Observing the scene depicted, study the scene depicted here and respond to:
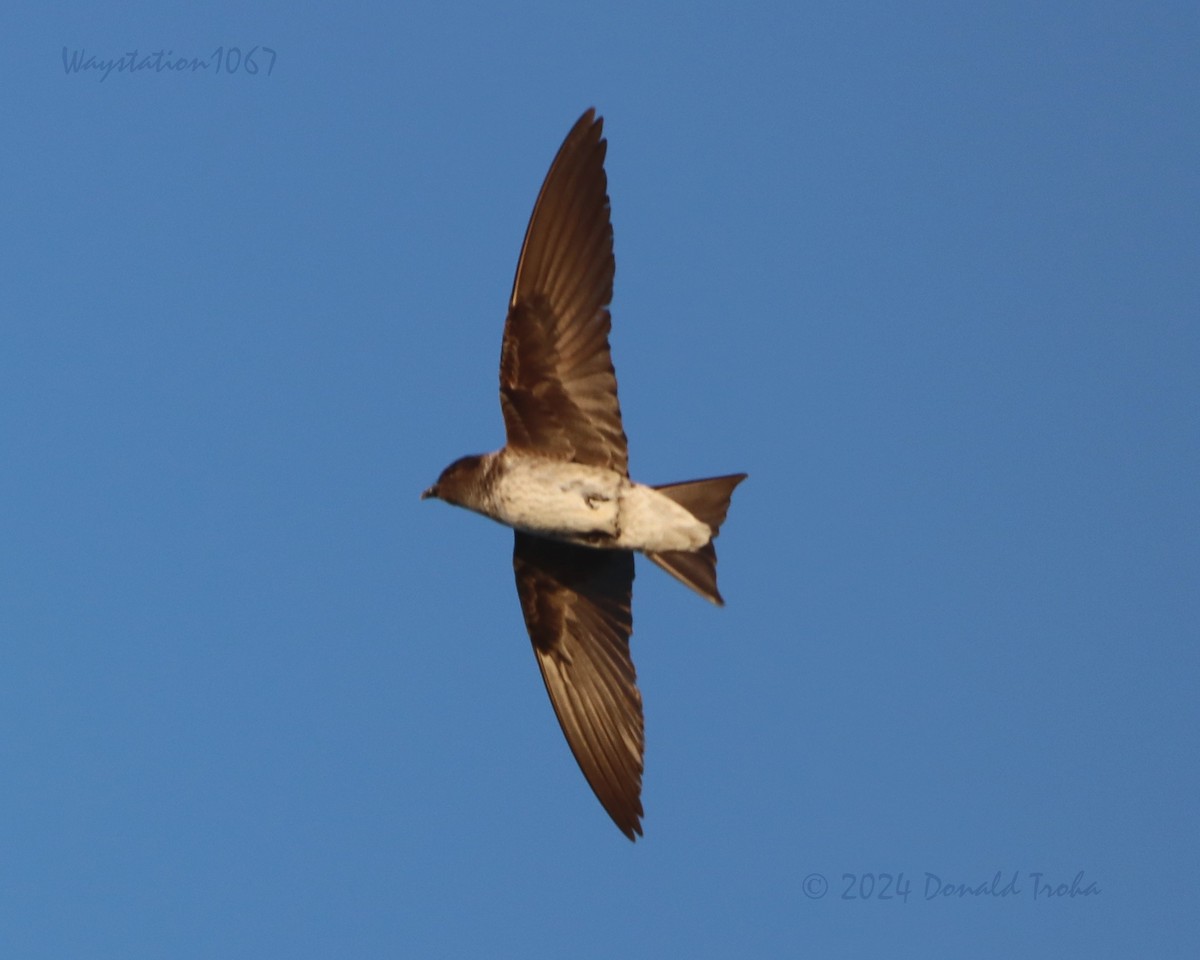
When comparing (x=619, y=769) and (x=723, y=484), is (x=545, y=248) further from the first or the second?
(x=619, y=769)

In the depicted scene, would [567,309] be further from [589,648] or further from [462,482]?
[589,648]

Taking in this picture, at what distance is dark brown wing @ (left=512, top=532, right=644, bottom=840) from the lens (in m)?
11.5

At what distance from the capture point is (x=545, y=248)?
34.3ft

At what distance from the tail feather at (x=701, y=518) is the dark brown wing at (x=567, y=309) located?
0.56m

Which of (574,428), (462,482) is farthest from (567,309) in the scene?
(462,482)

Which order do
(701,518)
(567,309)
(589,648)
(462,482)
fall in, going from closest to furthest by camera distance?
(567,309), (701,518), (462,482), (589,648)

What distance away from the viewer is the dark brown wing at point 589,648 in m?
11.5

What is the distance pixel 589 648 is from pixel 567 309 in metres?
2.32

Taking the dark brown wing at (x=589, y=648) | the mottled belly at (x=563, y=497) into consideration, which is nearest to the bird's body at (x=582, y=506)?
the mottled belly at (x=563, y=497)

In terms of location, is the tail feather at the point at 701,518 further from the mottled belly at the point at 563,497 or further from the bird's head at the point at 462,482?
the bird's head at the point at 462,482

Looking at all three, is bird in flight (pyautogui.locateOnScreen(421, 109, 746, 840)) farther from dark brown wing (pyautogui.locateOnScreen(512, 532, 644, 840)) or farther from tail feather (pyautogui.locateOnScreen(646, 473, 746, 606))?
dark brown wing (pyautogui.locateOnScreen(512, 532, 644, 840))

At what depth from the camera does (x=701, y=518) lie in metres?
10.8

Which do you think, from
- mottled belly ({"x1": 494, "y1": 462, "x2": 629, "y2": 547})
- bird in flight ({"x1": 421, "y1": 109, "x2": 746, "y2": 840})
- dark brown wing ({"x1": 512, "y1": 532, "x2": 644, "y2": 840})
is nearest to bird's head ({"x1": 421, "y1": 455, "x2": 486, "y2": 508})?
bird in flight ({"x1": 421, "y1": 109, "x2": 746, "y2": 840})

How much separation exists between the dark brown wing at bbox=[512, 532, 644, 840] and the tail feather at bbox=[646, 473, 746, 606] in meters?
0.80
